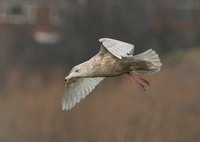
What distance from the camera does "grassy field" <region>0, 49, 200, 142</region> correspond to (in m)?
13.8

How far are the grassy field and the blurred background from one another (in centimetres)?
2

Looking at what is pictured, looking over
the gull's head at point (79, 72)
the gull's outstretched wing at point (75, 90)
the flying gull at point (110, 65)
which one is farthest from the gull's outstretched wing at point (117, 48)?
the gull's outstretched wing at point (75, 90)

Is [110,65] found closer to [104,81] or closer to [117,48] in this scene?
[117,48]

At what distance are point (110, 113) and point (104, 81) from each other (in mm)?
2224

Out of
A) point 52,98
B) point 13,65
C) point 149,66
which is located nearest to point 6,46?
point 13,65

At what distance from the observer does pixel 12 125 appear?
14117 millimetres

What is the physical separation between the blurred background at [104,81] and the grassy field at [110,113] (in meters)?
0.02

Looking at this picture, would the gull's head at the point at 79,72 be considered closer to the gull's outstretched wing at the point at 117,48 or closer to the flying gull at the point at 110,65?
the flying gull at the point at 110,65

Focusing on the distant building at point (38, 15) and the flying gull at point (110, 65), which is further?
the distant building at point (38, 15)

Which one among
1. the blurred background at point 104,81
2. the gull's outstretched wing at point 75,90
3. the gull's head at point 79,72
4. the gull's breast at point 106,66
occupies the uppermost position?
the gull's breast at point 106,66

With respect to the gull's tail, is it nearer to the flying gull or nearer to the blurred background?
the flying gull

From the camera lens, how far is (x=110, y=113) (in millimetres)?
15117

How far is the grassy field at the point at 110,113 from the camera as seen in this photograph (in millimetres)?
13820

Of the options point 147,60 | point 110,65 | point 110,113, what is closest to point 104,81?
point 110,113
